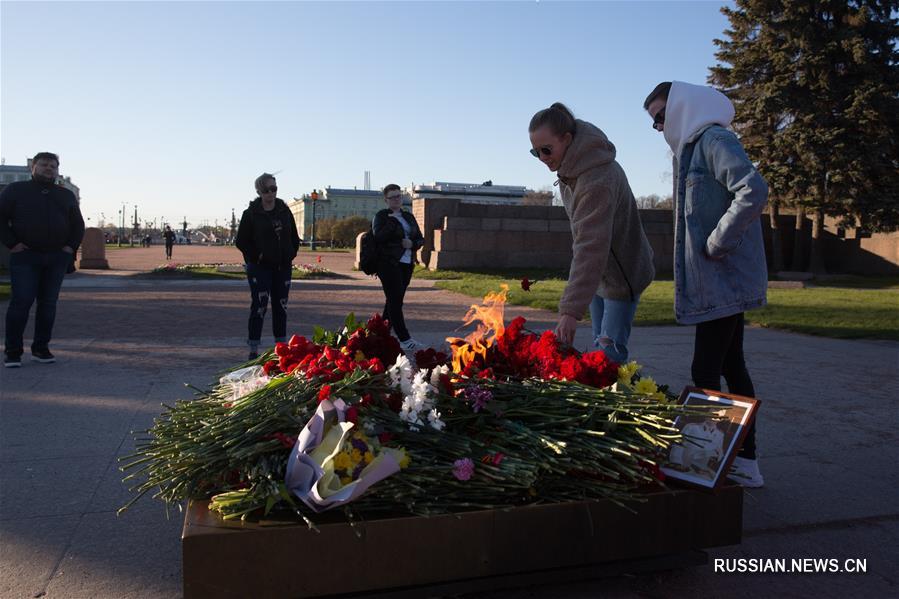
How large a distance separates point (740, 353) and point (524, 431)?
1495 mm

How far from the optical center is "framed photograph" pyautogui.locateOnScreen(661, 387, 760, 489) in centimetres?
278

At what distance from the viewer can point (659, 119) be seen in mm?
3678

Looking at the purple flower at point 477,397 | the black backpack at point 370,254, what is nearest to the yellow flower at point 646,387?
the purple flower at point 477,397

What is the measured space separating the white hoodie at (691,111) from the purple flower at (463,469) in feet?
6.35

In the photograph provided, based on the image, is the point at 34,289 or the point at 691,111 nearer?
the point at 691,111

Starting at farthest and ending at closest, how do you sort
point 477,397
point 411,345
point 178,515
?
point 411,345
point 178,515
point 477,397

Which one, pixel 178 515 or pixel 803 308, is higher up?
pixel 803 308

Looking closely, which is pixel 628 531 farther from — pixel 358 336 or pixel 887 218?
pixel 887 218

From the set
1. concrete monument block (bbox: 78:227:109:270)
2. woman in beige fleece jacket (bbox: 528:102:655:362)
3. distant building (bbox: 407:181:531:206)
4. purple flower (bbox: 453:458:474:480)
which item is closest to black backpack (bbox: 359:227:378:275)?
woman in beige fleece jacket (bbox: 528:102:655:362)

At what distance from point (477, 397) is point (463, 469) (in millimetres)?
417

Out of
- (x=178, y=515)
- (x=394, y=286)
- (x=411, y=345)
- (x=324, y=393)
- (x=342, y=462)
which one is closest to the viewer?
(x=342, y=462)

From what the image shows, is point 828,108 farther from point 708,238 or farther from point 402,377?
point 402,377

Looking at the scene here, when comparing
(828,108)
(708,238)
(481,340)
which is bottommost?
(481,340)

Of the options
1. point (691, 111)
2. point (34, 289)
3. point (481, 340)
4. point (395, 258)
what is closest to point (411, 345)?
point (395, 258)
